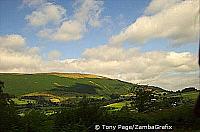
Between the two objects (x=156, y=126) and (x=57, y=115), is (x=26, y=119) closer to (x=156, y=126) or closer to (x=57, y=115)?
(x=57, y=115)

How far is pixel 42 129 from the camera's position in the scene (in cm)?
2312

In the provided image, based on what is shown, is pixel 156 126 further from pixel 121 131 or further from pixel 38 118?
pixel 38 118

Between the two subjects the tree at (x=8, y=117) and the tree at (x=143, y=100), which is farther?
the tree at (x=143, y=100)

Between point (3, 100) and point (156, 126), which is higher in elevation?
point (3, 100)

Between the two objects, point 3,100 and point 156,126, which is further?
point 3,100

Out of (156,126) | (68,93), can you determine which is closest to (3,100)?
(156,126)

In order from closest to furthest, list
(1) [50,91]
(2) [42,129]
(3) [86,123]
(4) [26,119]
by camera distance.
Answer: (2) [42,129], (4) [26,119], (3) [86,123], (1) [50,91]

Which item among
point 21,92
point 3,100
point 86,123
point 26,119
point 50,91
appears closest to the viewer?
point 26,119

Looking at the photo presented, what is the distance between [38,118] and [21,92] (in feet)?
520

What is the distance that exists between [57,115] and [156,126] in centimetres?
816

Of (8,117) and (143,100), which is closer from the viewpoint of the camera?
(8,117)

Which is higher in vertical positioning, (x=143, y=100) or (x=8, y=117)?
(x=8, y=117)

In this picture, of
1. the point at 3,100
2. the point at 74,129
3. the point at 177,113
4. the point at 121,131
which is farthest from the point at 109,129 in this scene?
the point at 3,100

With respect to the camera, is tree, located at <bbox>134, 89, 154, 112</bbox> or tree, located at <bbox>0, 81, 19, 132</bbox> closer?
tree, located at <bbox>0, 81, 19, 132</bbox>
